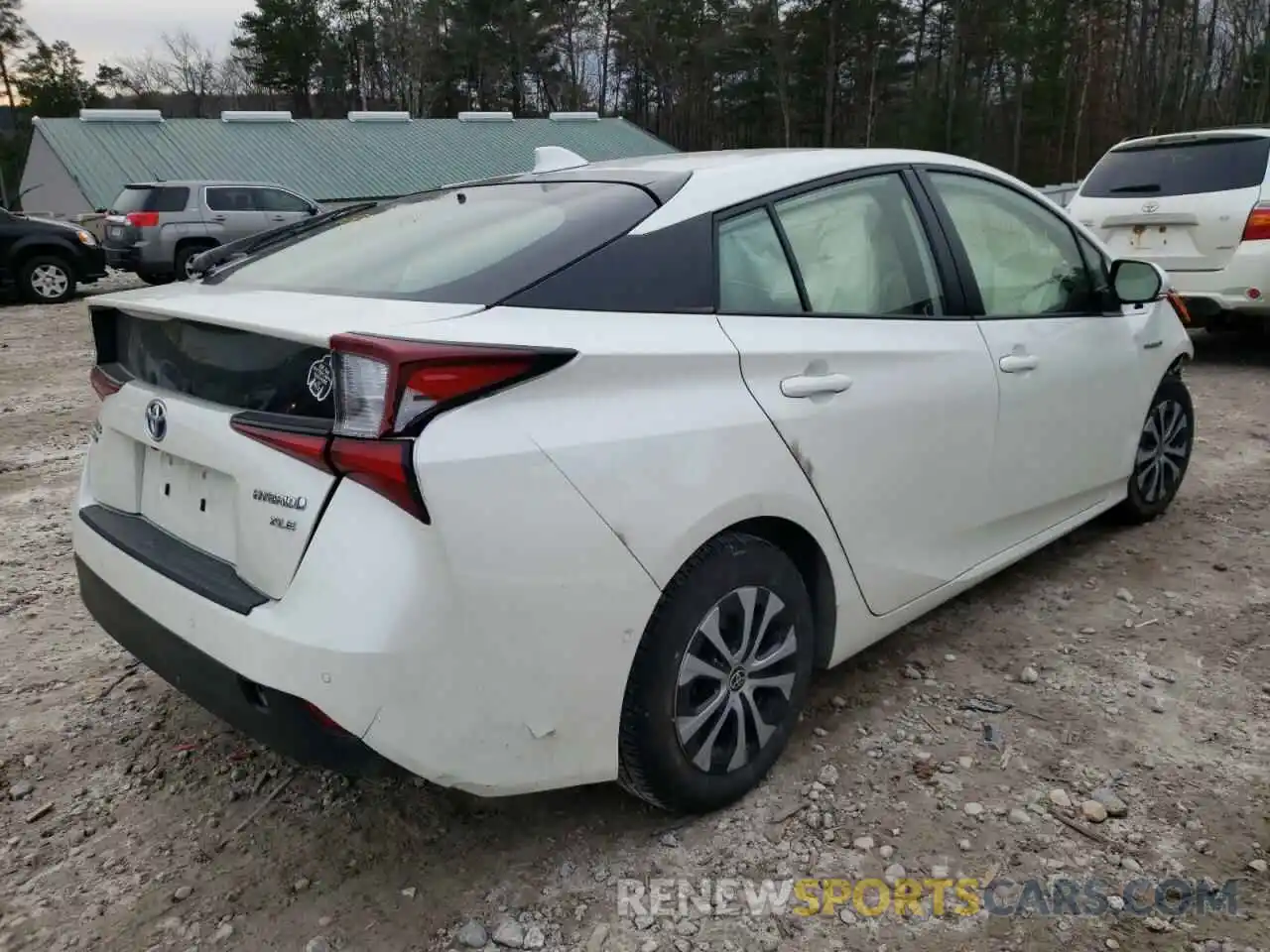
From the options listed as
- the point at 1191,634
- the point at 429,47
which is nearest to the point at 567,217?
the point at 1191,634

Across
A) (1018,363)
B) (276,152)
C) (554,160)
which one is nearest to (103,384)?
(554,160)

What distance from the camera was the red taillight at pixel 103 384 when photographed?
2.45 m

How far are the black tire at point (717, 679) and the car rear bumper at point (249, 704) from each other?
0.56 m

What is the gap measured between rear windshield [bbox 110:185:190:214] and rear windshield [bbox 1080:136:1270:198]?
13473mm

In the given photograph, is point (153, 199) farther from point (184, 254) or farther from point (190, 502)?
point (190, 502)

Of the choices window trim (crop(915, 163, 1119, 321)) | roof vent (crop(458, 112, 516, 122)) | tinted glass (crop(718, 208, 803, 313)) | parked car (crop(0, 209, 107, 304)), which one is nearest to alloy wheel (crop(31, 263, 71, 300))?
parked car (crop(0, 209, 107, 304))

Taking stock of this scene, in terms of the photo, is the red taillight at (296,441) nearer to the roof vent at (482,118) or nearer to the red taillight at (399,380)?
the red taillight at (399,380)

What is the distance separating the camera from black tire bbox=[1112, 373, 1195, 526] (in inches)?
161

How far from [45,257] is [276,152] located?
1602 centimetres

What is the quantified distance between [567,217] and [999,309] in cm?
156

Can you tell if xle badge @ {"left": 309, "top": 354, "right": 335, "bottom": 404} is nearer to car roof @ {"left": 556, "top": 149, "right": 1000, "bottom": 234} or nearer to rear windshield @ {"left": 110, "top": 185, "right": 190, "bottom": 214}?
car roof @ {"left": 556, "top": 149, "right": 1000, "bottom": 234}

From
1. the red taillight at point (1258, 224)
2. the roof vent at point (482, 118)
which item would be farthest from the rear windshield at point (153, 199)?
the roof vent at point (482, 118)

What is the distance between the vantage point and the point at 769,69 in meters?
45.2

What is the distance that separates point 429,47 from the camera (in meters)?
50.4
